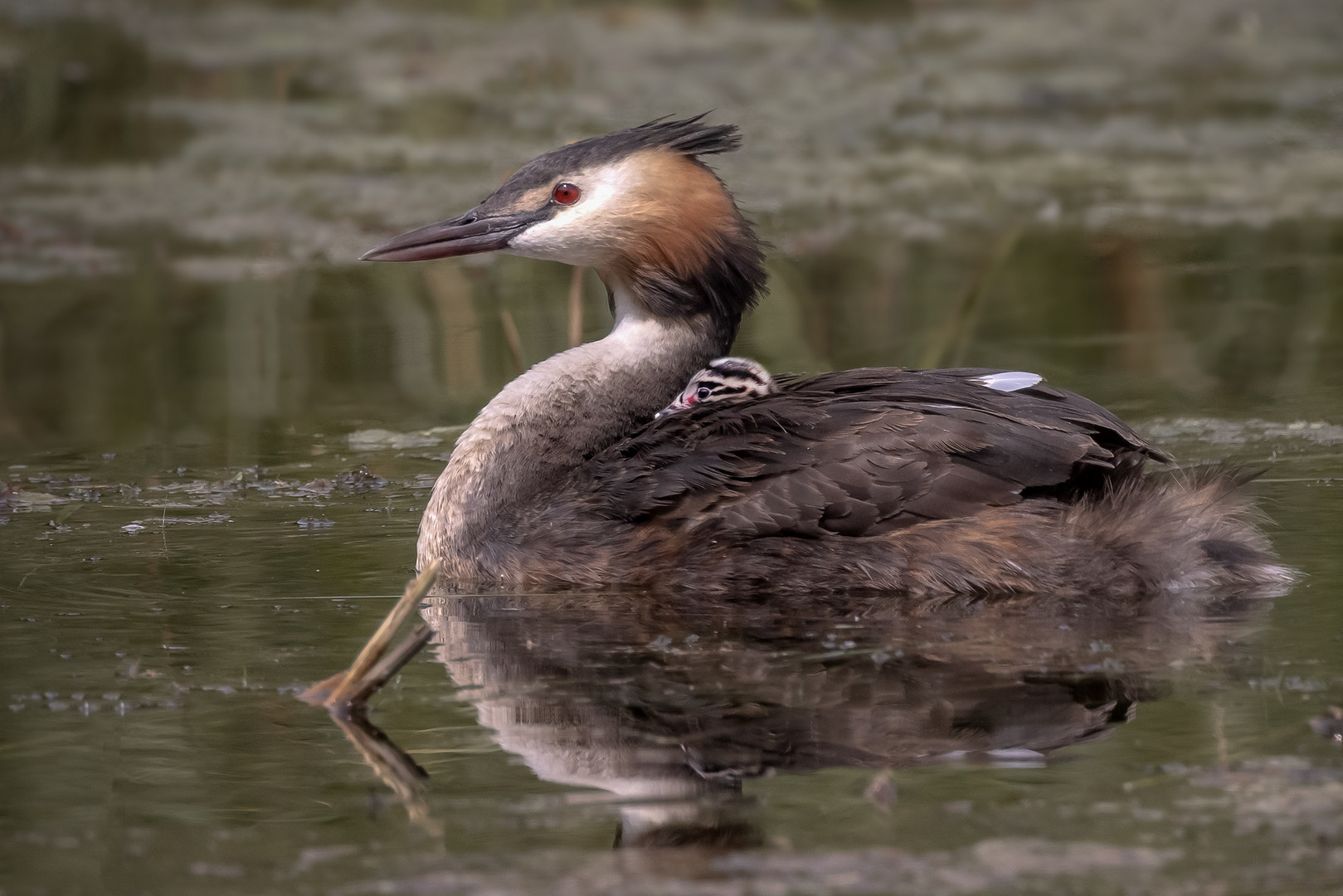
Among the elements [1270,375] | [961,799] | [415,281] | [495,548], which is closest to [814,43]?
[415,281]

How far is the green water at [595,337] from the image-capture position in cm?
367

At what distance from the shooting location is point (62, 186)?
14820 mm

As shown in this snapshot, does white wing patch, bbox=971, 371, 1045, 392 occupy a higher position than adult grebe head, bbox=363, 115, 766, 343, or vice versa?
adult grebe head, bbox=363, 115, 766, 343

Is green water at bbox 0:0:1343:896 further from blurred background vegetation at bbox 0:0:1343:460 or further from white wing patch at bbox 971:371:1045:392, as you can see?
white wing patch at bbox 971:371:1045:392

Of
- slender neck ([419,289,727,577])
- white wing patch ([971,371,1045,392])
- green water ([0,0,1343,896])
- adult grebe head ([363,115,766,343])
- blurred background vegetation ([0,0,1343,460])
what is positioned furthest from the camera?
blurred background vegetation ([0,0,1343,460])

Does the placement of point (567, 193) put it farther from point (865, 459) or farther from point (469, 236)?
point (865, 459)

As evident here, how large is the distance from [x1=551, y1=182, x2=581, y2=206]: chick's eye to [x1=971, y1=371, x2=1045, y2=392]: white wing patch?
1.57 meters

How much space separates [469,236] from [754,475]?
1.61 m

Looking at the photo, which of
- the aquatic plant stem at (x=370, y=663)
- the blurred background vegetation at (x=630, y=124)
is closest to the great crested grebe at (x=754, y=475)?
the aquatic plant stem at (x=370, y=663)

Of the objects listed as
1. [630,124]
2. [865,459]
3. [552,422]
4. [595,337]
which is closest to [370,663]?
[865,459]

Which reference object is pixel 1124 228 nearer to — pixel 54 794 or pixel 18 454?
pixel 18 454

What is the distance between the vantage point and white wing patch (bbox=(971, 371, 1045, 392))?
5867 millimetres

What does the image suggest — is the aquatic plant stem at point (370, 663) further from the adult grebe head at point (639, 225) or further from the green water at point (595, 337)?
the adult grebe head at point (639, 225)

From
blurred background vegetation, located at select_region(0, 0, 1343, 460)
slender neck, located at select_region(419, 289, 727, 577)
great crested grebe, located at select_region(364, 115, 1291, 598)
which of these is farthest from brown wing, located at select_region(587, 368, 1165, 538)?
blurred background vegetation, located at select_region(0, 0, 1343, 460)
